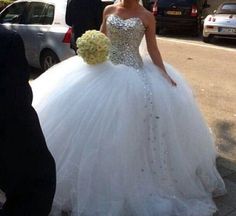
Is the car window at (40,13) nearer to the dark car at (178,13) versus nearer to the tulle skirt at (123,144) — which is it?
the tulle skirt at (123,144)

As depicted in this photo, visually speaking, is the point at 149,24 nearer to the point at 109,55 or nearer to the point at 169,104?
the point at 109,55

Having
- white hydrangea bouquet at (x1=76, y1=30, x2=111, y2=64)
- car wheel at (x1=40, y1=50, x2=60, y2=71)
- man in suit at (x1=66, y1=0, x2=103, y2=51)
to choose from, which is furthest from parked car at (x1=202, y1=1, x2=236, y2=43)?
white hydrangea bouquet at (x1=76, y1=30, x2=111, y2=64)

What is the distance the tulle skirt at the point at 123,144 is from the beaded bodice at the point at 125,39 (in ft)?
0.38

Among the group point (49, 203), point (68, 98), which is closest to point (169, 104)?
point (68, 98)

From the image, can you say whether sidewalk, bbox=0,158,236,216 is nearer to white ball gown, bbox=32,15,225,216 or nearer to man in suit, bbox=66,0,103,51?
white ball gown, bbox=32,15,225,216

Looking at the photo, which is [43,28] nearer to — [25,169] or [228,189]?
[228,189]

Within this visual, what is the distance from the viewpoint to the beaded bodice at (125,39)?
4301 millimetres

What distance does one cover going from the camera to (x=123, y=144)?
12.6 feet

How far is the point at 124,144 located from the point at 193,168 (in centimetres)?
75

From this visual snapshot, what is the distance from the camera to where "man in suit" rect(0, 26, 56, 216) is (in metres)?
1.07

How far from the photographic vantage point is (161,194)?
3959mm

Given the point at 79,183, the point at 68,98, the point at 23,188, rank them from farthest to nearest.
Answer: the point at 68,98, the point at 79,183, the point at 23,188

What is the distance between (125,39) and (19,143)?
3346mm

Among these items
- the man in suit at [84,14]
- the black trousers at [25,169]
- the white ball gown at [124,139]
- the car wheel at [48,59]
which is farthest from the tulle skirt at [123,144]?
the car wheel at [48,59]
